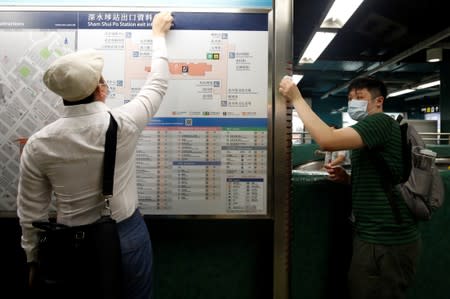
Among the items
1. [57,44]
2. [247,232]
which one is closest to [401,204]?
[247,232]

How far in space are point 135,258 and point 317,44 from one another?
14.8 ft

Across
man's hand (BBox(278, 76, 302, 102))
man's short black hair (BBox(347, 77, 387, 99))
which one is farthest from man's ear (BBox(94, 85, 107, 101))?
man's short black hair (BBox(347, 77, 387, 99))

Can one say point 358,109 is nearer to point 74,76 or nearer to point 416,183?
point 416,183

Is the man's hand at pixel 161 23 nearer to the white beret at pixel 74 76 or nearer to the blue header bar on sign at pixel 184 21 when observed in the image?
the blue header bar on sign at pixel 184 21

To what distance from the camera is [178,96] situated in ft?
5.39

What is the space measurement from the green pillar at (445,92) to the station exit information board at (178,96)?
296 inches

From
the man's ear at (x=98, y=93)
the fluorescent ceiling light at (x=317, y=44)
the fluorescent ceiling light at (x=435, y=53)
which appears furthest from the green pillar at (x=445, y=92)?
the man's ear at (x=98, y=93)

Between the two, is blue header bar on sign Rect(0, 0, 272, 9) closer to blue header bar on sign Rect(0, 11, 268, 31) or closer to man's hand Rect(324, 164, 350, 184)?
blue header bar on sign Rect(0, 11, 268, 31)

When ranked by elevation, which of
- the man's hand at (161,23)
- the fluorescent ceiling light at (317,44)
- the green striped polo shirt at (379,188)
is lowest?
the green striped polo shirt at (379,188)

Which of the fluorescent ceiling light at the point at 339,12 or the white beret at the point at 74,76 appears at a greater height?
the fluorescent ceiling light at the point at 339,12

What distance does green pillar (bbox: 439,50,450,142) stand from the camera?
7299 mm

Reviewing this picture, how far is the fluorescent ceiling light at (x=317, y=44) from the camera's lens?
4.37m

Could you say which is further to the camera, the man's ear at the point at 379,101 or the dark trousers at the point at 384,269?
the man's ear at the point at 379,101

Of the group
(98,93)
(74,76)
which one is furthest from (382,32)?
(74,76)
